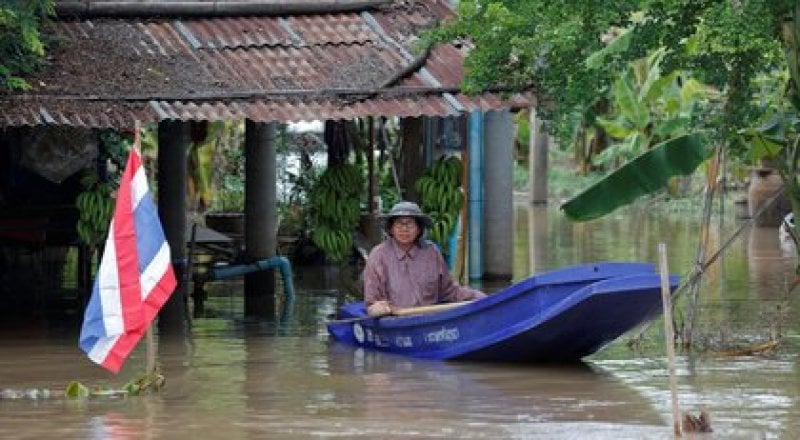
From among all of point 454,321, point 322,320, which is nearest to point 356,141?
point 322,320

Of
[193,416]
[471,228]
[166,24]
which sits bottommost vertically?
[193,416]

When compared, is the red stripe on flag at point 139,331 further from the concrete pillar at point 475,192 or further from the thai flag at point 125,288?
the concrete pillar at point 475,192

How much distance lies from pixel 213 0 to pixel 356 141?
18.3 ft

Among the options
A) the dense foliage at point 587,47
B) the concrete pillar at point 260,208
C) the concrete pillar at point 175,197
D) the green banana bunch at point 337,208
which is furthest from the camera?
the concrete pillar at point 260,208

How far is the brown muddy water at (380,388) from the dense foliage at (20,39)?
7.83 feet

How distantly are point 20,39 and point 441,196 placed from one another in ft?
12.8

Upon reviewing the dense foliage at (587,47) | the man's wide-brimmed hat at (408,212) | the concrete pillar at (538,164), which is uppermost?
the concrete pillar at (538,164)

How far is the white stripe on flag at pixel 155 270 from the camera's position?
11.2 meters

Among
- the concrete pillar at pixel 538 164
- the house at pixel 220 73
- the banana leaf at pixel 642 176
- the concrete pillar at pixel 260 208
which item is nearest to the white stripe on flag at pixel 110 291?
the house at pixel 220 73

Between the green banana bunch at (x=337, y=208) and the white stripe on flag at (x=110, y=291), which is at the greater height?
the green banana bunch at (x=337, y=208)

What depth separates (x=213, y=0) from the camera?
16531 millimetres

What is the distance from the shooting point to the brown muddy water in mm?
10594

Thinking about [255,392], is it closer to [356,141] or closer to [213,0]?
[213,0]

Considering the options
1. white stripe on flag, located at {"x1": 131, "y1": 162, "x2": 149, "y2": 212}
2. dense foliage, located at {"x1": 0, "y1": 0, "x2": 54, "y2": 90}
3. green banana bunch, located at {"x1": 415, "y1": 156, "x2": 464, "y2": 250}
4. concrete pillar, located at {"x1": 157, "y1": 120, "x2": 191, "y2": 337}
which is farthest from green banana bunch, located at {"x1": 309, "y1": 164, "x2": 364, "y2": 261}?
white stripe on flag, located at {"x1": 131, "y1": 162, "x2": 149, "y2": 212}
